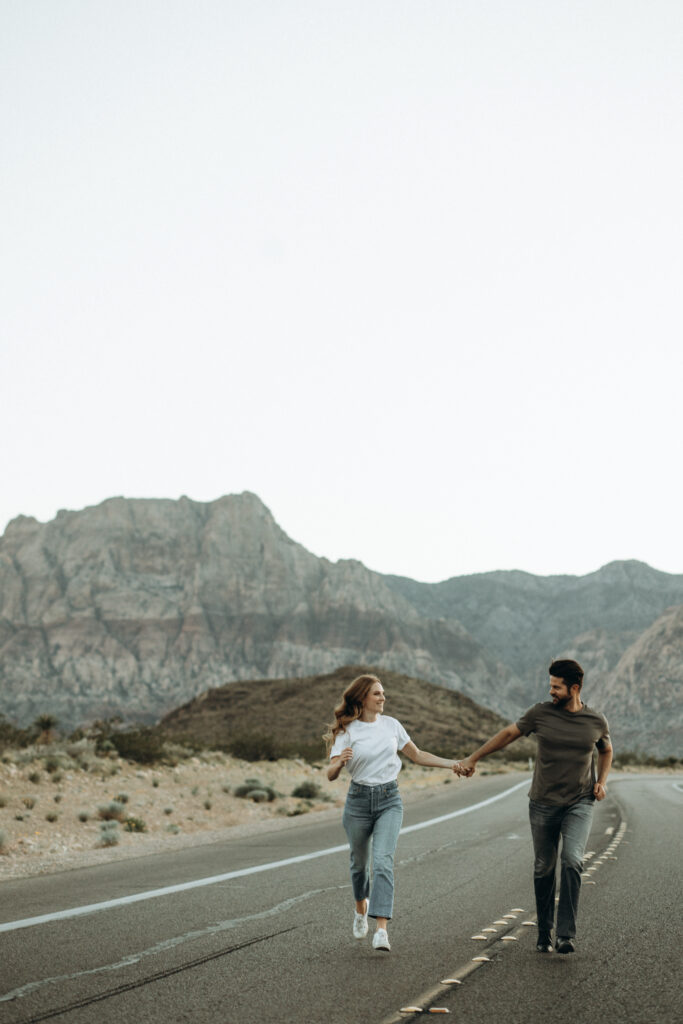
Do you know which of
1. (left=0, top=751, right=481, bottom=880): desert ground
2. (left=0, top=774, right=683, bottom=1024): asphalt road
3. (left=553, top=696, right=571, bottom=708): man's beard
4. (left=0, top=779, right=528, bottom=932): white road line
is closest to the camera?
(left=0, top=774, right=683, bottom=1024): asphalt road

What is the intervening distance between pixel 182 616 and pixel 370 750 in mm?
140364

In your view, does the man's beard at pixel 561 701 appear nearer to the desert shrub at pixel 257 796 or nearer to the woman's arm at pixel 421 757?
the woman's arm at pixel 421 757

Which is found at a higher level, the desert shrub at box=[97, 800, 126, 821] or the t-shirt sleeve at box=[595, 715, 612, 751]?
the t-shirt sleeve at box=[595, 715, 612, 751]

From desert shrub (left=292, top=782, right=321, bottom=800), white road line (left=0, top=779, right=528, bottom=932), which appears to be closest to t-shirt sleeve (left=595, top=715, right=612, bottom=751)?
white road line (left=0, top=779, right=528, bottom=932)

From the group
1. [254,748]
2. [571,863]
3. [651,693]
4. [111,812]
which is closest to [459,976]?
[571,863]

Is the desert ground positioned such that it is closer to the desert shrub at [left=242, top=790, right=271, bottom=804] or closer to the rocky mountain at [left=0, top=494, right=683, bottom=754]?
the desert shrub at [left=242, top=790, right=271, bottom=804]

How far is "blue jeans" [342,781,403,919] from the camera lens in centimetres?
645

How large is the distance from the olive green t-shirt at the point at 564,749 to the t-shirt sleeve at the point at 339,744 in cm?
117

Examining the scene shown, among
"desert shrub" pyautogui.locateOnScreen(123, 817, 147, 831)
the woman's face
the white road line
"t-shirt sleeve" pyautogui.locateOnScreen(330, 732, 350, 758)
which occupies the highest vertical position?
the woman's face

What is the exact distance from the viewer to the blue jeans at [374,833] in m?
6.45

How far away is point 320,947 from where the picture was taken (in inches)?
267

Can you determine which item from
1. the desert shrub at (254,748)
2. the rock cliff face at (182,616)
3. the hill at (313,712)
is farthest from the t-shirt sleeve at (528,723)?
the rock cliff face at (182,616)

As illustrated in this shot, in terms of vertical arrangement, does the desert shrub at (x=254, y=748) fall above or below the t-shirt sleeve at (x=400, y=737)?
below

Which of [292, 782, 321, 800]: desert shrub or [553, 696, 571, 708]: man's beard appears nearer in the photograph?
[553, 696, 571, 708]: man's beard
